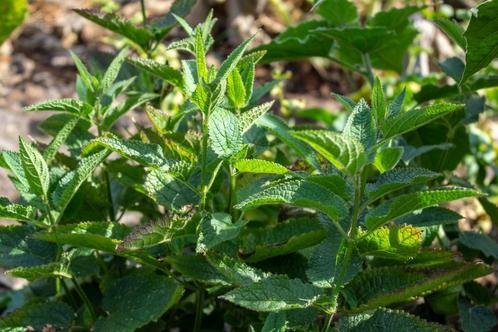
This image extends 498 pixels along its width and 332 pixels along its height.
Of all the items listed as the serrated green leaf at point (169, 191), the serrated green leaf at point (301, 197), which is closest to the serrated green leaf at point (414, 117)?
the serrated green leaf at point (301, 197)

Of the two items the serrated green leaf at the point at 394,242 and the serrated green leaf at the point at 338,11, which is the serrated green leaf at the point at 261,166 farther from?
the serrated green leaf at the point at 338,11

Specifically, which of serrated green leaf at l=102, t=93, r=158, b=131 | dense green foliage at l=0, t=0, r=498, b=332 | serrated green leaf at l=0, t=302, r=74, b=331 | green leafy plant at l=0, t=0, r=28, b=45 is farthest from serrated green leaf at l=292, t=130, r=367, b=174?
green leafy plant at l=0, t=0, r=28, b=45

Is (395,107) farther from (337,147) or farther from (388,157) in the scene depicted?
(337,147)

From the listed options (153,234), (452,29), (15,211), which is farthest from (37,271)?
(452,29)

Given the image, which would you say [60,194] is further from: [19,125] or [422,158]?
[19,125]

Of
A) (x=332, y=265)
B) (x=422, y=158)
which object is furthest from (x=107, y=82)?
(x=422, y=158)
